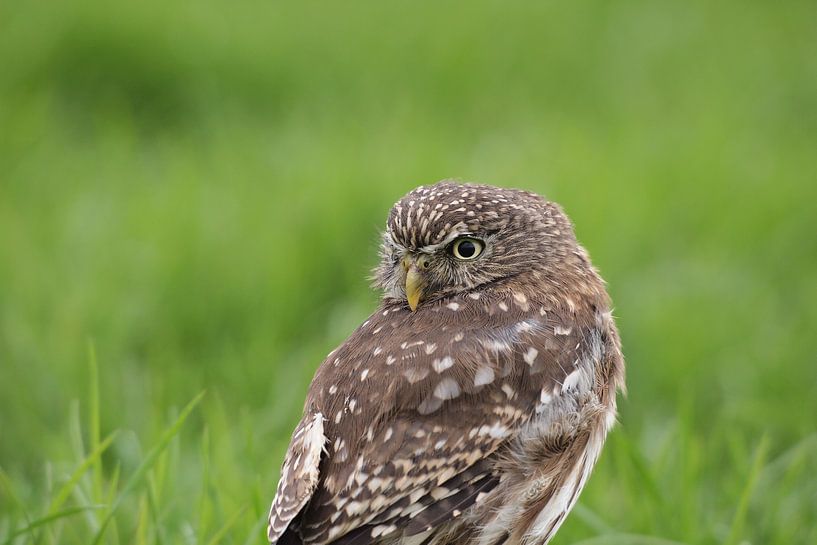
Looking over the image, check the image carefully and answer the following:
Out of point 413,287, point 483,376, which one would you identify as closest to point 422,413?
point 483,376

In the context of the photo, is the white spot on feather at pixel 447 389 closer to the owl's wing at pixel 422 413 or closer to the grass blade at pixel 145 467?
the owl's wing at pixel 422 413

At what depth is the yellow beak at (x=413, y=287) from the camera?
11.6ft

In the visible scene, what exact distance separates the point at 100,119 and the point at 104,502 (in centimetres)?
508

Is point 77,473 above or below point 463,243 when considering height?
below

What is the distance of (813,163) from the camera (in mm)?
8391

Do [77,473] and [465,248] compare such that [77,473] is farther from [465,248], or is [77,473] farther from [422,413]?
[465,248]

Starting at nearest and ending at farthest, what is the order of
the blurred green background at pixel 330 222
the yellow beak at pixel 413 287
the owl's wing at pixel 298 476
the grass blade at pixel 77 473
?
the owl's wing at pixel 298 476 < the grass blade at pixel 77 473 < the yellow beak at pixel 413 287 < the blurred green background at pixel 330 222

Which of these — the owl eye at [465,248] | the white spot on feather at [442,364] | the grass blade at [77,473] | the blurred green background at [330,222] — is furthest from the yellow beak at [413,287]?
the grass blade at [77,473]

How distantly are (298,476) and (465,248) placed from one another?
0.99 meters

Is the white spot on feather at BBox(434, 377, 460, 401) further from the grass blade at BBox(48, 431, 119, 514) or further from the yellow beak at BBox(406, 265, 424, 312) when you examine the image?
A: the grass blade at BBox(48, 431, 119, 514)

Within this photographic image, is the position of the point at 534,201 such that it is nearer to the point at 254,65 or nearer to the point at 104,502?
the point at 104,502

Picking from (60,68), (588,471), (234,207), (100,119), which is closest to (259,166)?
(234,207)

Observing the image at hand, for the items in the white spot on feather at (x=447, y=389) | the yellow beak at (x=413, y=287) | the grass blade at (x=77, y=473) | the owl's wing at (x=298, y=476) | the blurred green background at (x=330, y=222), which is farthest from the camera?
the blurred green background at (x=330, y=222)

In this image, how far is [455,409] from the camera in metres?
3.12
